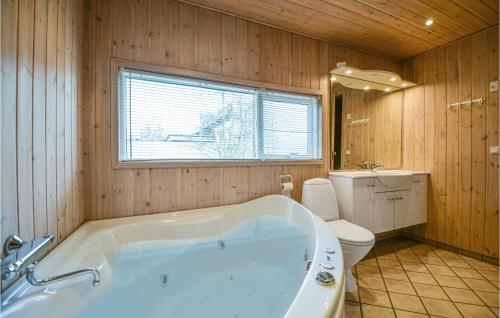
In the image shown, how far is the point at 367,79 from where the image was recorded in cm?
269

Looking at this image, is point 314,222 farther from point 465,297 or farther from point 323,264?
point 465,297

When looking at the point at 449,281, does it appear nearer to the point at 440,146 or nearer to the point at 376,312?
the point at 376,312

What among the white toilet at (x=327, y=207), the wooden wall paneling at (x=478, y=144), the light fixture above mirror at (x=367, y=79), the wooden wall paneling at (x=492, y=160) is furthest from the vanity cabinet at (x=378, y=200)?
the light fixture above mirror at (x=367, y=79)

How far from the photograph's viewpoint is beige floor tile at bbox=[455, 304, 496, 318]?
59.7 inches

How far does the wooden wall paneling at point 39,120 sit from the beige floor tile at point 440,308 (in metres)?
2.44

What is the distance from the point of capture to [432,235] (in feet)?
8.82

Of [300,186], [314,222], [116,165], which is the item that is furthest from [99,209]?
[300,186]

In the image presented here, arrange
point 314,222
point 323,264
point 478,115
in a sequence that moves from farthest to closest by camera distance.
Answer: point 478,115 < point 314,222 < point 323,264

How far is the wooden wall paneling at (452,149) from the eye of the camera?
250 centimetres

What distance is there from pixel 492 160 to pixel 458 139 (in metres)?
0.37

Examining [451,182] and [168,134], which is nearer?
[168,134]

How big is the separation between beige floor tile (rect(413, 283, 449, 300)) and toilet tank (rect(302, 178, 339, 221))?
816 mm

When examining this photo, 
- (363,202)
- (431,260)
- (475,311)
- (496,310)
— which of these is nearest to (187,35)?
(363,202)

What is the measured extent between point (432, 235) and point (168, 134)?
3280 mm
